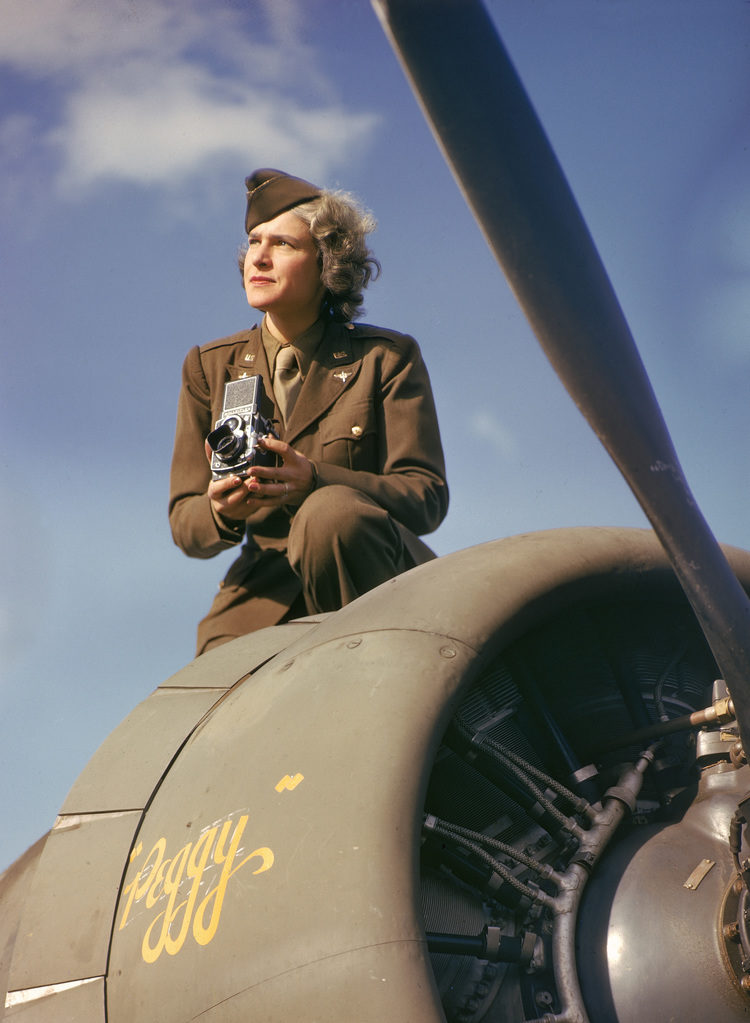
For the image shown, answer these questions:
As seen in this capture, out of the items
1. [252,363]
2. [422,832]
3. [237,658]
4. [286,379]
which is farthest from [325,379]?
[422,832]

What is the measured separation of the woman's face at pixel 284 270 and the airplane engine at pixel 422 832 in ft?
4.98

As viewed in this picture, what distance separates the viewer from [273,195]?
12.9 ft

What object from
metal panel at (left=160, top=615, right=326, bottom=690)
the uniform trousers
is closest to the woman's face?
the uniform trousers

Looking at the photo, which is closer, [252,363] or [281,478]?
[281,478]

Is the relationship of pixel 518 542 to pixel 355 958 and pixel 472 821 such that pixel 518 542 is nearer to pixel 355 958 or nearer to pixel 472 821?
pixel 472 821

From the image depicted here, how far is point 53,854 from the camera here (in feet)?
7.68

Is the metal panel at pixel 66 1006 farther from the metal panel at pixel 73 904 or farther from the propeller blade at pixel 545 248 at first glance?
the propeller blade at pixel 545 248

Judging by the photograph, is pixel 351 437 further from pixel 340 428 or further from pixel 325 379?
pixel 325 379

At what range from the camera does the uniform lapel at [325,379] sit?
143 inches

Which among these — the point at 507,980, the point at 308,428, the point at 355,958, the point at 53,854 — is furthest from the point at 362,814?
the point at 308,428

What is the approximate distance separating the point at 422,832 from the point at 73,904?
0.70m

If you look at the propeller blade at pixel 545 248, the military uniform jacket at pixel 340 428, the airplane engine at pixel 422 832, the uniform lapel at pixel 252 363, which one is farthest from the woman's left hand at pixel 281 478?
the propeller blade at pixel 545 248

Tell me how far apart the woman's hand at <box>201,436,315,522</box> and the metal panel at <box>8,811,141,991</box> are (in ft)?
3.38

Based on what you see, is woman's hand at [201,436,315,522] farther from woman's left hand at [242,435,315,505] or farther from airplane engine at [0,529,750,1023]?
airplane engine at [0,529,750,1023]
